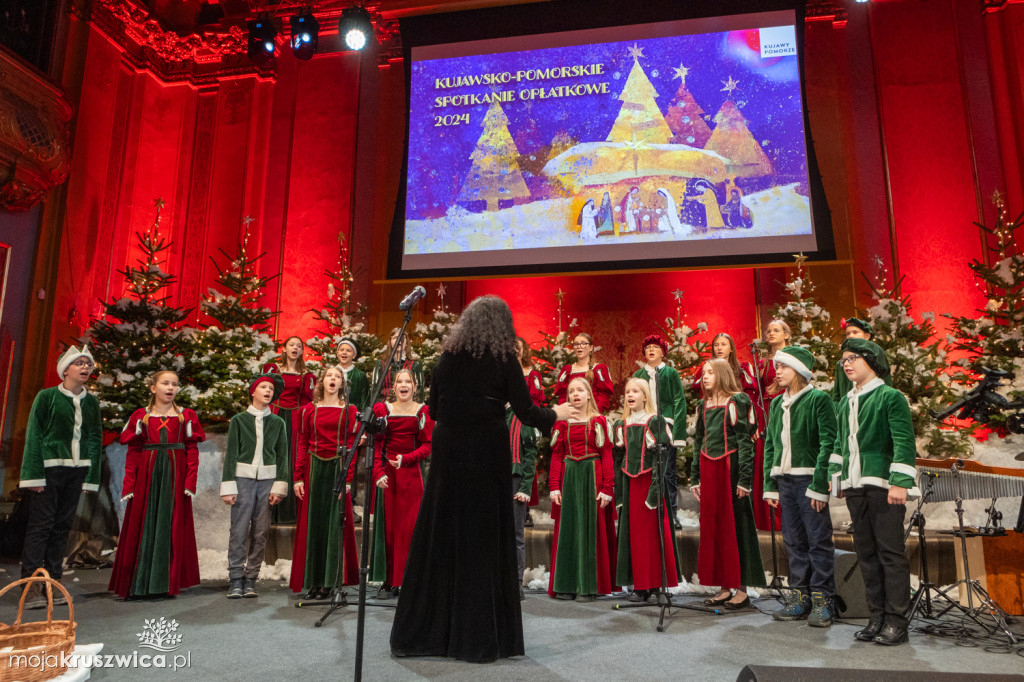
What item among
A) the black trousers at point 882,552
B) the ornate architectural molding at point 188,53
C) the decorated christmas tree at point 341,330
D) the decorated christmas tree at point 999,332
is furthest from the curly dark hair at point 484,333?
the ornate architectural molding at point 188,53

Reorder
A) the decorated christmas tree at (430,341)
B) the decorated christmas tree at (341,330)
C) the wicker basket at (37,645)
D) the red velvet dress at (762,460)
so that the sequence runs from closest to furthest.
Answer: the wicker basket at (37,645) < the red velvet dress at (762,460) < the decorated christmas tree at (430,341) < the decorated christmas tree at (341,330)

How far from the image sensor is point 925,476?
4.36m

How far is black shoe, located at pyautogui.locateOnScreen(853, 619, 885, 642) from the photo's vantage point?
12.1 ft

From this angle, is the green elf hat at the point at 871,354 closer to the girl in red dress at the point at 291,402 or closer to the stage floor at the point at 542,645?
the stage floor at the point at 542,645

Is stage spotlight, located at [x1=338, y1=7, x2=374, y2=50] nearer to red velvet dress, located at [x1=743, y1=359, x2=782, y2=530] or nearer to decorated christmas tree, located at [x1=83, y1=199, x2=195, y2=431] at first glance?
decorated christmas tree, located at [x1=83, y1=199, x2=195, y2=431]

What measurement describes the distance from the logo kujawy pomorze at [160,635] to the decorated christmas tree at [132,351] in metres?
3.29

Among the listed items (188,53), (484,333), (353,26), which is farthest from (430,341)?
(188,53)

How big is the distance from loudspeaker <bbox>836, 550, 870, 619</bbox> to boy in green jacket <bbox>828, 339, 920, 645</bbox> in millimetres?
468

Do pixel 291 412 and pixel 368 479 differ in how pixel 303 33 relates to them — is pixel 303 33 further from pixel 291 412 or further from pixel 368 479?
pixel 368 479

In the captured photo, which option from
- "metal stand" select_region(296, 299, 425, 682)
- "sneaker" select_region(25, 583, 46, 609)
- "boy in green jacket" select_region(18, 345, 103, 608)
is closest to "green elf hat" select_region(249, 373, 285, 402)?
"boy in green jacket" select_region(18, 345, 103, 608)

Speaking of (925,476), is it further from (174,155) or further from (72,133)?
(174,155)

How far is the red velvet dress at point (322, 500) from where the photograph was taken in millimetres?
4785

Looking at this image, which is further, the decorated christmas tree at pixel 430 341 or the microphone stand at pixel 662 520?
the decorated christmas tree at pixel 430 341

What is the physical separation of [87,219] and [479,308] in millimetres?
8666
